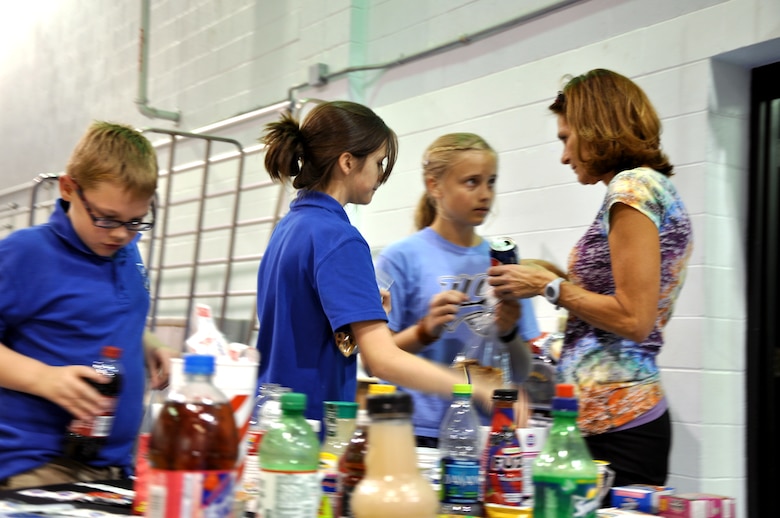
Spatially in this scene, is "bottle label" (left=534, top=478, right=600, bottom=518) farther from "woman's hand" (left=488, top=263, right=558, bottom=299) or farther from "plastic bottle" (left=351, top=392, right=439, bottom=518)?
"woman's hand" (left=488, top=263, right=558, bottom=299)

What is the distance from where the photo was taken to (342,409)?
4.46 feet

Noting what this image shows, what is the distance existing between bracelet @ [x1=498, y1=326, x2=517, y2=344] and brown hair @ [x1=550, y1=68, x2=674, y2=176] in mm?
497

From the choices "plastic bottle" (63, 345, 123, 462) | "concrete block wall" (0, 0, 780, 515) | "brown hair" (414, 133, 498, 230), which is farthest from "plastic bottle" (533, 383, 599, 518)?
"concrete block wall" (0, 0, 780, 515)

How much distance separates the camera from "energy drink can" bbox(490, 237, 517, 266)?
6.40 ft

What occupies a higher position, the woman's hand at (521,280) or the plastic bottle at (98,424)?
the woman's hand at (521,280)

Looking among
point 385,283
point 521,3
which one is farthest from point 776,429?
point 521,3

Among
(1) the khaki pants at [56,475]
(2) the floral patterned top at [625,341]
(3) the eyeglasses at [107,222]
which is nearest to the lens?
(1) the khaki pants at [56,475]

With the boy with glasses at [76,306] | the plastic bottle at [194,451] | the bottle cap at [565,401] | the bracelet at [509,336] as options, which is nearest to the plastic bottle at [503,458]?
the bottle cap at [565,401]

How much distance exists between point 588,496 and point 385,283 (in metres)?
1.42

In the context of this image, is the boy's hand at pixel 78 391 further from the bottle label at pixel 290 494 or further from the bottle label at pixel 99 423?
the bottle label at pixel 290 494

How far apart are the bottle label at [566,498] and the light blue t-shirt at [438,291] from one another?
44.2 inches

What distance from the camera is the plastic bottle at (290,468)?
976 millimetres

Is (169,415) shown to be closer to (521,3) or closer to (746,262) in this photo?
(746,262)

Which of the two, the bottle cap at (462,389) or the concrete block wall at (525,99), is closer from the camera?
the bottle cap at (462,389)
